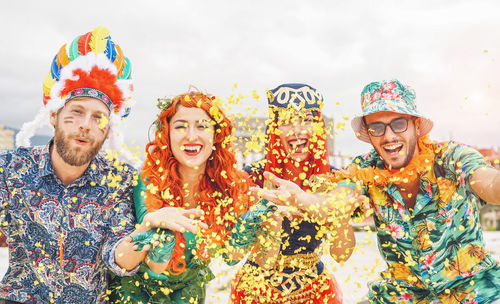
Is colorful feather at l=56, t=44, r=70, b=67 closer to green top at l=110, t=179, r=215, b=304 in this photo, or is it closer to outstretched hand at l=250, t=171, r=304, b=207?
green top at l=110, t=179, r=215, b=304

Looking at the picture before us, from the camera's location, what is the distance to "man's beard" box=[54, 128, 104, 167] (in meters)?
2.99

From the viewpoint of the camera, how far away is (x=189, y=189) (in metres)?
3.19

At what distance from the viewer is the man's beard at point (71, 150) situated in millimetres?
2986

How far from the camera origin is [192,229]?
2.47m

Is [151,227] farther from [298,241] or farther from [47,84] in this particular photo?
[47,84]

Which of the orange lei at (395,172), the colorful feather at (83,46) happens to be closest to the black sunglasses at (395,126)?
the orange lei at (395,172)

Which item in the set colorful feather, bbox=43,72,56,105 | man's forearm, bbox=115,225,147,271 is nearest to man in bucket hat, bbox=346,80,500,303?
man's forearm, bbox=115,225,147,271

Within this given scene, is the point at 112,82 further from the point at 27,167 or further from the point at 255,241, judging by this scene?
the point at 255,241

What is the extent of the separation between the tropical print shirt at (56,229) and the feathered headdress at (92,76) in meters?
0.43

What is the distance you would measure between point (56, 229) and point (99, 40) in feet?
5.16

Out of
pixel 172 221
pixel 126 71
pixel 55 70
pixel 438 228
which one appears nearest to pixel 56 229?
pixel 172 221

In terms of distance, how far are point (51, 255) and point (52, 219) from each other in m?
0.28

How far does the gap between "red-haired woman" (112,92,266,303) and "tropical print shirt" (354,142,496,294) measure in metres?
1.30

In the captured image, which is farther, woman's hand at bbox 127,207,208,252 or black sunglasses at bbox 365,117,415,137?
black sunglasses at bbox 365,117,415,137
